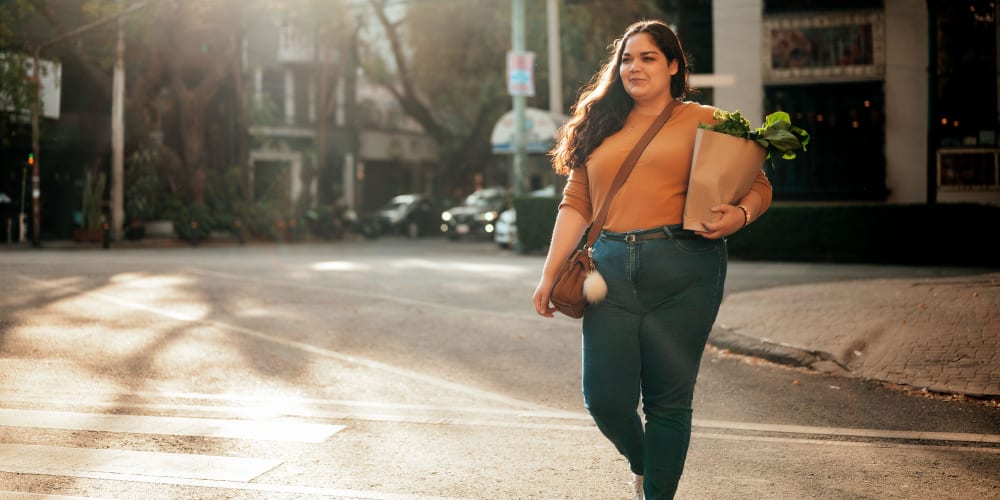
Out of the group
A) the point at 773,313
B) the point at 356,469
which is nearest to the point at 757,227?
the point at 773,313

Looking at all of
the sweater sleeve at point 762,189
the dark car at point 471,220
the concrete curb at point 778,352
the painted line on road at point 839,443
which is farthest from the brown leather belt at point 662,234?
the dark car at point 471,220

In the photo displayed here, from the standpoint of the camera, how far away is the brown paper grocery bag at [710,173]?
3.80 metres

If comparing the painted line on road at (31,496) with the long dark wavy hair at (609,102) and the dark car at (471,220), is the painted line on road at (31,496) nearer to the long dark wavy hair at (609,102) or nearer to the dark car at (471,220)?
the long dark wavy hair at (609,102)

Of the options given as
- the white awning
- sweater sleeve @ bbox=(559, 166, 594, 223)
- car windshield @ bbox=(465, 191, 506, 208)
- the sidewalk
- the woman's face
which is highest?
the white awning

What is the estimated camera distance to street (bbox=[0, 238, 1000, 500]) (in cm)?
501

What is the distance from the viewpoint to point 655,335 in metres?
3.88

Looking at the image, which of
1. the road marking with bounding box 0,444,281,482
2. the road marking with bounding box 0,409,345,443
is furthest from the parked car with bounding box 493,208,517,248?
the road marking with bounding box 0,444,281,482

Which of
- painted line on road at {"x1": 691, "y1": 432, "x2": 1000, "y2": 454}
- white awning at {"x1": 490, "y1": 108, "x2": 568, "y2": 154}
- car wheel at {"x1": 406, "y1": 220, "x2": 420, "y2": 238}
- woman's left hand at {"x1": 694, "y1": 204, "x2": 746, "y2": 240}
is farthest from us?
car wheel at {"x1": 406, "y1": 220, "x2": 420, "y2": 238}

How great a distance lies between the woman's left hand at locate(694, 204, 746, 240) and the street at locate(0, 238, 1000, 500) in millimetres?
A: 1471

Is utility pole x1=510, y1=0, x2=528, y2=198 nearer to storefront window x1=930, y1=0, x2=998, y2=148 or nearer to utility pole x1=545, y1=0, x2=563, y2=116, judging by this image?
utility pole x1=545, y1=0, x2=563, y2=116

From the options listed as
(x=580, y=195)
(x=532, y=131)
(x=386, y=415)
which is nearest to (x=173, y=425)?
(x=386, y=415)

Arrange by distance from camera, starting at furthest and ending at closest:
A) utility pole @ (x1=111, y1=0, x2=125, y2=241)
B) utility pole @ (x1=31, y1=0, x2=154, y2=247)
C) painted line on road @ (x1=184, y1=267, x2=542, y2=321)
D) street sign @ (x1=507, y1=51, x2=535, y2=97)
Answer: utility pole @ (x1=111, y1=0, x2=125, y2=241), utility pole @ (x1=31, y1=0, x2=154, y2=247), street sign @ (x1=507, y1=51, x2=535, y2=97), painted line on road @ (x1=184, y1=267, x2=542, y2=321)

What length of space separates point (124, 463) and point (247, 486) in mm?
797

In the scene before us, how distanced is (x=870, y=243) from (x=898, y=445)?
50.2 ft
